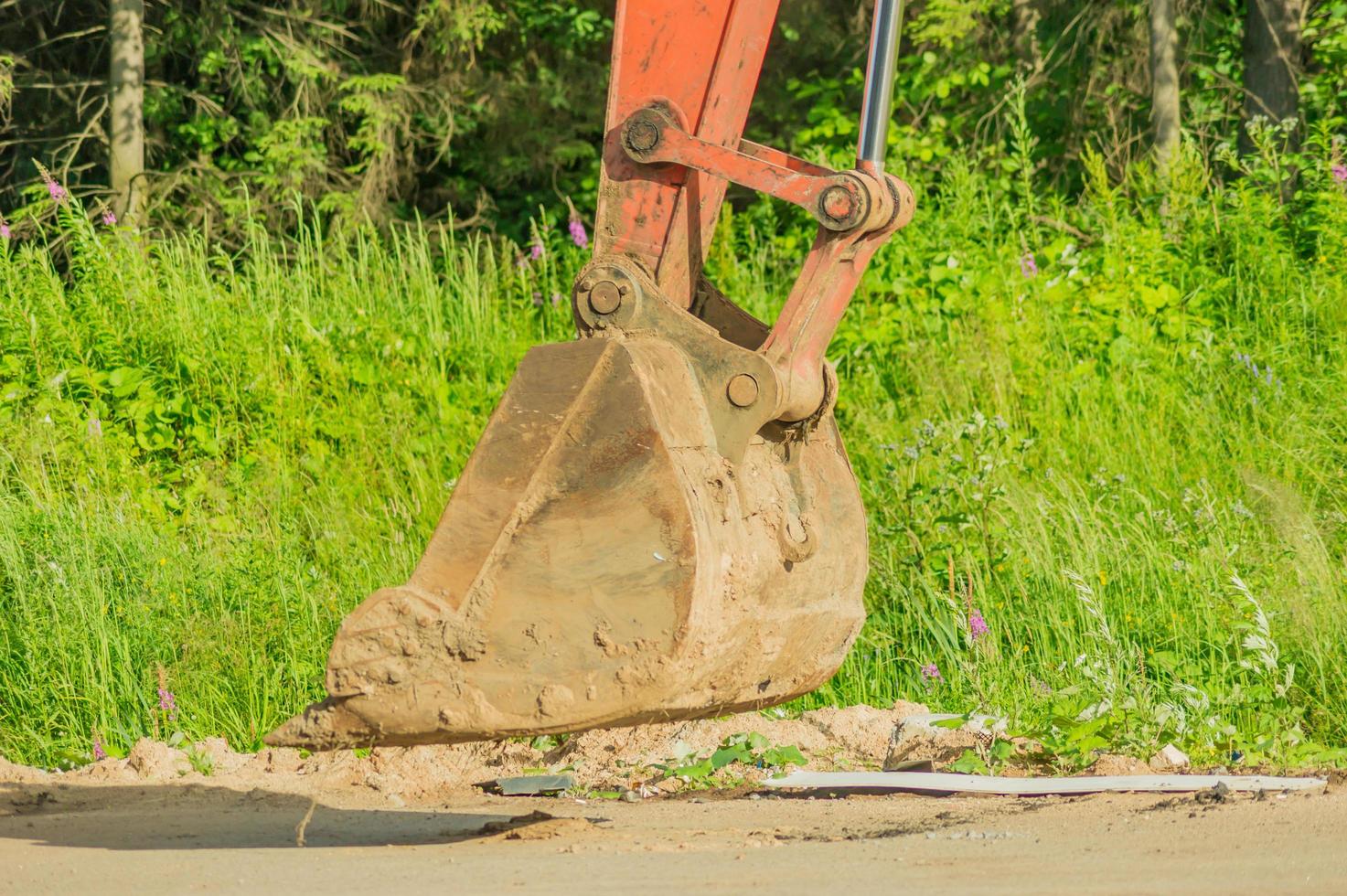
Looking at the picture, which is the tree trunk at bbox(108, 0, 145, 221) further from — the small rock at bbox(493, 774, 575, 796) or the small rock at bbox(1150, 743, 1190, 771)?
the small rock at bbox(1150, 743, 1190, 771)

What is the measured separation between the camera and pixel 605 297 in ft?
11.4

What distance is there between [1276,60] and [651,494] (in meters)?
8.24

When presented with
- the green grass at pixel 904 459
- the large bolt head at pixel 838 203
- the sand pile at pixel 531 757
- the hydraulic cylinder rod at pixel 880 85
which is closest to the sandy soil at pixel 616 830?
the sand pile at pixel 531 757

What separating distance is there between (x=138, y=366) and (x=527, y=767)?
12.7ft

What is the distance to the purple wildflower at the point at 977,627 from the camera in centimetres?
548

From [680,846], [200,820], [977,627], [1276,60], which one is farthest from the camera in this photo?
[1276,60]

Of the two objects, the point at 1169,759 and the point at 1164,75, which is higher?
the point at 1164,75

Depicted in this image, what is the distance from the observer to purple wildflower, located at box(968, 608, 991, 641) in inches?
216

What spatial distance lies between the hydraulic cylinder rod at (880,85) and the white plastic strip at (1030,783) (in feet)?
6.54

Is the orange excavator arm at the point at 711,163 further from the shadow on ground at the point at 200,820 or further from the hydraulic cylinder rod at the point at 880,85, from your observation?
the shadow on ground at the point at 200,820

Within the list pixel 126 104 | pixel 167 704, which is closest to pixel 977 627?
pixel 167 704

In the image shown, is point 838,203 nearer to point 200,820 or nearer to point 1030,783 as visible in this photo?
point 1030,783

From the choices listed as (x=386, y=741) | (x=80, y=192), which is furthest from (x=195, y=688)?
(x=80, y=192)

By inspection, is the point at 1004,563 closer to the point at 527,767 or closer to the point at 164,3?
the point at 527,767
